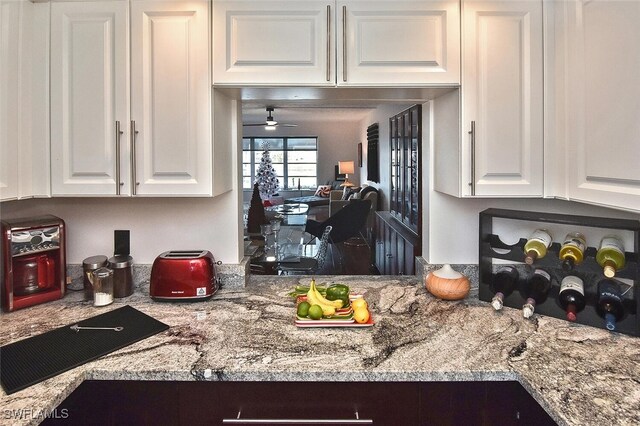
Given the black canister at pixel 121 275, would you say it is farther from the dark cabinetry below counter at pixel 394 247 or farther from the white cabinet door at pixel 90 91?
the dark cabinetry below counter at pixel 394 247

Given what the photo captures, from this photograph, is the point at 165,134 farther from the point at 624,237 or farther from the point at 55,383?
the point at 624,237

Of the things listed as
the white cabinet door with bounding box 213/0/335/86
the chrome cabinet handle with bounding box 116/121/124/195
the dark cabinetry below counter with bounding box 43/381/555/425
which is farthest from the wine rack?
the chrome cabinet handle with bounding box 116/121/124/195

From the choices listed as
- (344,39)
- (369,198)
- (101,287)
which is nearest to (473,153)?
(344,39)

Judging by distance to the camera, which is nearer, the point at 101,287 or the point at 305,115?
the point at 101,287

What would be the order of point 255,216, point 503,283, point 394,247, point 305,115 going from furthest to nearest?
point 305,115 → point 255,216 → point 394,247 → point 503,283

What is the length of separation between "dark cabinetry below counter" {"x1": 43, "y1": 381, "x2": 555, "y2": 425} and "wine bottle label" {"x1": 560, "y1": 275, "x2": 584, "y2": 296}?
19.1 inches

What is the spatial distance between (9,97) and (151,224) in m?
0.74

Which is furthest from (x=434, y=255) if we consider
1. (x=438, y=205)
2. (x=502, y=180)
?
(x=502, y=180)

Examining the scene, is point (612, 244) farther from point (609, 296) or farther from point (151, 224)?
point (151, 224)

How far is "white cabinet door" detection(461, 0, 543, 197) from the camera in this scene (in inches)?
63.6

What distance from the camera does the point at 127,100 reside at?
163 centimetres

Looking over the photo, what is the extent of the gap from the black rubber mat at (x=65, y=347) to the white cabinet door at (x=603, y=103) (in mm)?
1547

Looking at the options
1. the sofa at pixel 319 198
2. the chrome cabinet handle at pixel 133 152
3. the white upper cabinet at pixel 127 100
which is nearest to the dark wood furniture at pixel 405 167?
the white upper cabinet at pixel 127 100

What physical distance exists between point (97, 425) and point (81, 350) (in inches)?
9.0
